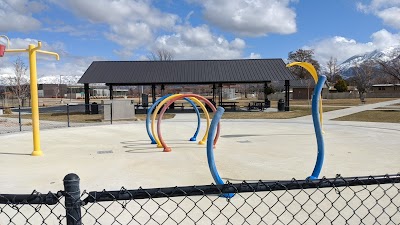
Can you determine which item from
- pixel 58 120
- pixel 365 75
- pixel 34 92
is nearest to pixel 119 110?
pixel 58 120

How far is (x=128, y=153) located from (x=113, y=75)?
2011 centimetres

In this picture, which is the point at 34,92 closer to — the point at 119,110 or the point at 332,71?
the point at 119,110

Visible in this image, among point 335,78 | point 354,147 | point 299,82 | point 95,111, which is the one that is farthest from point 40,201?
point 335,78

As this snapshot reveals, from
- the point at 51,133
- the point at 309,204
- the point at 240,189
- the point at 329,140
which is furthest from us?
the point at 51,133

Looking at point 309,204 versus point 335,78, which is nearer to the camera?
point 309,204

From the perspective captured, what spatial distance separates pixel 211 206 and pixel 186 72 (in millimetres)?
25332

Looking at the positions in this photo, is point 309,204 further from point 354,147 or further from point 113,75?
point 113,75

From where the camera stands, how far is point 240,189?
212cm

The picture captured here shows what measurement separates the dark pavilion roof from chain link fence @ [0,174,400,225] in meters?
22.6

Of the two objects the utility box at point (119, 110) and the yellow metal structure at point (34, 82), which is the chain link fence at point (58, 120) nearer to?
the utility box at point (119, 110)

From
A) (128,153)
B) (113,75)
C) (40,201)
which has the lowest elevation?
(128,153)

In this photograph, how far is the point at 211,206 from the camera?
419 centimetres

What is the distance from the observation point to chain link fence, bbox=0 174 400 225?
198cm

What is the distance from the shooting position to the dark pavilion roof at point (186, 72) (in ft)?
89.9
